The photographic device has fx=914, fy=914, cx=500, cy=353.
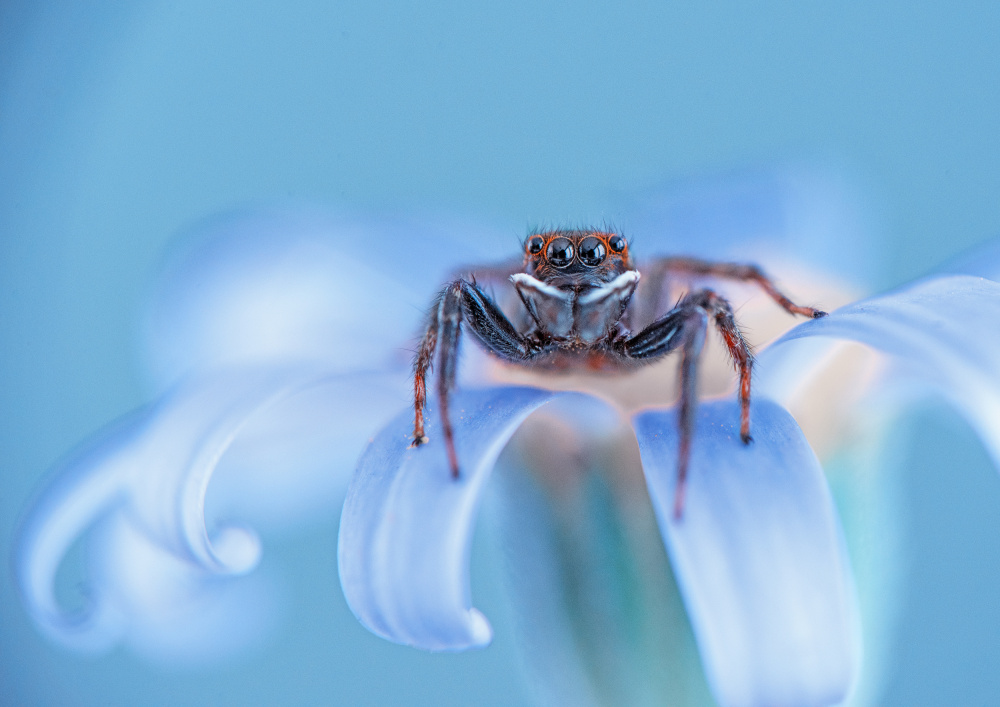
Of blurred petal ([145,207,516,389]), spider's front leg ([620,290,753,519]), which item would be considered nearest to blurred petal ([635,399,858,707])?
spider's front leg ([620,290,753,519])

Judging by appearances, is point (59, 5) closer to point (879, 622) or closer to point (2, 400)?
point (2, 400)

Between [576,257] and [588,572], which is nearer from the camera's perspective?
[588,572]

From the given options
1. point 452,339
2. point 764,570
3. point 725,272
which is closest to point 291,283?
point 452,339

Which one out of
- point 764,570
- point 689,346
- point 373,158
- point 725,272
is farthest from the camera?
point 373,158

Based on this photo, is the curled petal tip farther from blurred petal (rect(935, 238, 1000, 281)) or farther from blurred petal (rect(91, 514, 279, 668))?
blurred petal (rect(935, 238, 1000, 281))

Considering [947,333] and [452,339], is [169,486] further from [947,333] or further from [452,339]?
[947,333]

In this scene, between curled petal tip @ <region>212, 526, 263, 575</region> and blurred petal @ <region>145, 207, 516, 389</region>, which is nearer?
curled petal tip @ <region>212, 526, 263, 575</region>

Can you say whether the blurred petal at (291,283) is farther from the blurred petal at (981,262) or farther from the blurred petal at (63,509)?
the blurred petal at (981,262)

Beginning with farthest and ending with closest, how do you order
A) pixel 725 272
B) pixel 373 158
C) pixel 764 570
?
1. pixel 373 158
2. pixel 725 272
3. pixel 764 570
